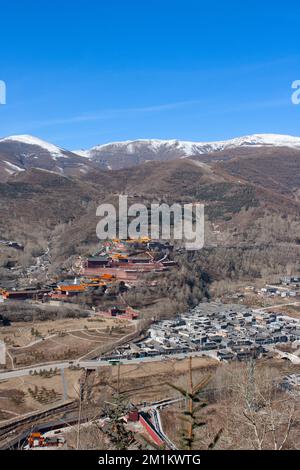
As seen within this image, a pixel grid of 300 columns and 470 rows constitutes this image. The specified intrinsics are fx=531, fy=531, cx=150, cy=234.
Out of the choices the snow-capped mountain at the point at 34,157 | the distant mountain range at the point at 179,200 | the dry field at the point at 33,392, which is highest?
the snow-capped mountain at the point at 34,157

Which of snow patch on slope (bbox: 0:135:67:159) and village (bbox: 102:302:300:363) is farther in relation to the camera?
snow patch on slope (bbox: 0:135:67:159)

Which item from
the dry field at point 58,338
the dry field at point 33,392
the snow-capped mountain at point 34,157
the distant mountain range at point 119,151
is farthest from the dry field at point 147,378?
the distant mountain range at point 119,151

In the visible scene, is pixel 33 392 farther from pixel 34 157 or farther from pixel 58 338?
pixel 34 157

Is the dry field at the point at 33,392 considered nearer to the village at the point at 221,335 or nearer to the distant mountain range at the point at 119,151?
the village at the point at 221,335

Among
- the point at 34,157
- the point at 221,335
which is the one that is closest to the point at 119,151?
the point at 34,157

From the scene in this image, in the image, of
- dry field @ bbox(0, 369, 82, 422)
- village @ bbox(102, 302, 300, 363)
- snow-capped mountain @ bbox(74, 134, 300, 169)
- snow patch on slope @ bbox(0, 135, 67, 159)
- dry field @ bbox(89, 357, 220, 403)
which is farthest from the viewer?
snow-capped mountain @ bbox(74, 134, 300, 169)

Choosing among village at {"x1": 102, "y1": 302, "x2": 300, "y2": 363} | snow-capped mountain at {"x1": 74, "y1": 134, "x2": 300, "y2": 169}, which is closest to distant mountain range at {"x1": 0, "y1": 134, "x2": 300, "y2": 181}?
snow-capped mountain at {"x1": 74, "y1": 134, "x2": 300, "y2": 169}

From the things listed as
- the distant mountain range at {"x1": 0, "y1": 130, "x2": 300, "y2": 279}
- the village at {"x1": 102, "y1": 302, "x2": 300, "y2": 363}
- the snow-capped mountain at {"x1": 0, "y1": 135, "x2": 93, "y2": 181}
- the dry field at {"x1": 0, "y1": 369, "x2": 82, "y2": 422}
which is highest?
the snow-capped mountain at {"x1": 0, "y1": 135, "x2": 93, "y2": 181}

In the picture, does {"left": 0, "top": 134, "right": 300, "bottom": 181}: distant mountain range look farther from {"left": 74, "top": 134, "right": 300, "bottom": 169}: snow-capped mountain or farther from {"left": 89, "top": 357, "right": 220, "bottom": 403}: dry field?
{"left": 89, "top": 357, "right": 220, "bottom": 403}: dry field

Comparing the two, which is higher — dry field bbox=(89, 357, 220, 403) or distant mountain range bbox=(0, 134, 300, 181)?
distant mountain range bbox=(0, 134, 300, 181)
